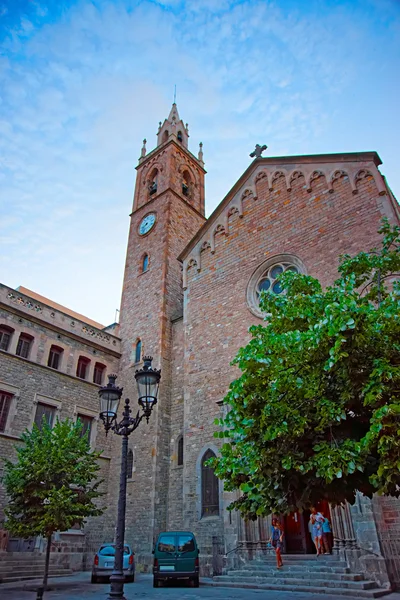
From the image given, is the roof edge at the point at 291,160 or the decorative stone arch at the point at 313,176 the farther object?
the decorative stone arch at the point at 313,176

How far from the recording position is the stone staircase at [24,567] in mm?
13375

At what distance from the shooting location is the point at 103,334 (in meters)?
21.3

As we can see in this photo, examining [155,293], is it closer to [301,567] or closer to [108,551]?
[108,551]

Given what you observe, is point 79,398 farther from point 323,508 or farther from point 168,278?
point 323,508

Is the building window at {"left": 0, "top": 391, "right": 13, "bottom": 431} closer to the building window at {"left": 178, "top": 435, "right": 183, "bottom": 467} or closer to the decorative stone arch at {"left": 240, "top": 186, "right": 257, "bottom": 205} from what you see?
the building window at {"left": 178, "top": 435, "right": 183, "bottom": 467}

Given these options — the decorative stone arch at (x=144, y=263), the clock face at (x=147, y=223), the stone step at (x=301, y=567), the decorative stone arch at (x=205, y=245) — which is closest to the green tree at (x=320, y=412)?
the stone step at (x=301, y=567)

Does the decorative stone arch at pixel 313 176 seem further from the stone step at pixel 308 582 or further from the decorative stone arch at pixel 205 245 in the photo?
the stone step at pixel 308 582

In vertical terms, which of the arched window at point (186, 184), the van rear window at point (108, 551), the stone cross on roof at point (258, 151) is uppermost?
the arched window at point (186, 184)

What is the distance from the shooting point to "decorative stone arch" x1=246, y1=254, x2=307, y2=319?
15.4m

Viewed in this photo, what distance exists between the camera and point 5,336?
56.0 feet

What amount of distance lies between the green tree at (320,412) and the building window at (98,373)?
14.7 metres

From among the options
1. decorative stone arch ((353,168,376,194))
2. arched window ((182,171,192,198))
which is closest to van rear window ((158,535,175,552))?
decorative stone arch ((353,168,376,194))

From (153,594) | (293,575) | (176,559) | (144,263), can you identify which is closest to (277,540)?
(293,575)

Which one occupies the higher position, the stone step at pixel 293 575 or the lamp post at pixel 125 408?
the lamp post at pixel 125 408
